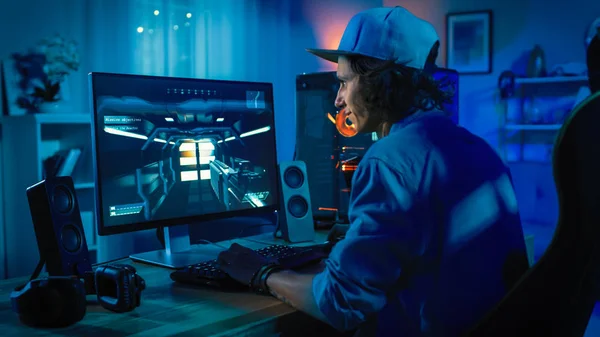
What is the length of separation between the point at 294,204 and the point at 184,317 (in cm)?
→ 86

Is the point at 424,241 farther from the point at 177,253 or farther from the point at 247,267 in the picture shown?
the point at 177,253

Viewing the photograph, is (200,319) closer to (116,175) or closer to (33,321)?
(33,321)

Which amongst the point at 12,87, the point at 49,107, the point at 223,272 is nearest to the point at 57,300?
the point at 223,272

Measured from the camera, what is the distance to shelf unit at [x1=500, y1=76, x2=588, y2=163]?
4508mm

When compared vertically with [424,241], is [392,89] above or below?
above

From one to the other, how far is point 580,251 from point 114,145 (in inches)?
41.7

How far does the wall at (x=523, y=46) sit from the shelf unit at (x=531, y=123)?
0.26 ft

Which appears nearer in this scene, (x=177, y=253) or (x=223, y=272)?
(x=223, y=272)

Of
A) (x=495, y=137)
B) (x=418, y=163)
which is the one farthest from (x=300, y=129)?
(x=495, y=137)

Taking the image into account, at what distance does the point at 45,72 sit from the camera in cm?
315

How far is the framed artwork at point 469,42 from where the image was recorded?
15.9 ft

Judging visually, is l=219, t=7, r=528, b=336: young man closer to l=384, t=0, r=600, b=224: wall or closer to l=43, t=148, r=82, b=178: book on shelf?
l=43, t=148, r=82, b=178: book on shelf

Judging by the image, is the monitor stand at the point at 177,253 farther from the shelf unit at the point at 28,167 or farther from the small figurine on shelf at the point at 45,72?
the small figurine on shelf at the point at 45,72

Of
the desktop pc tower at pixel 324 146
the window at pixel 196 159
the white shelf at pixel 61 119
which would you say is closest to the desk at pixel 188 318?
the window at pixel 196 159
